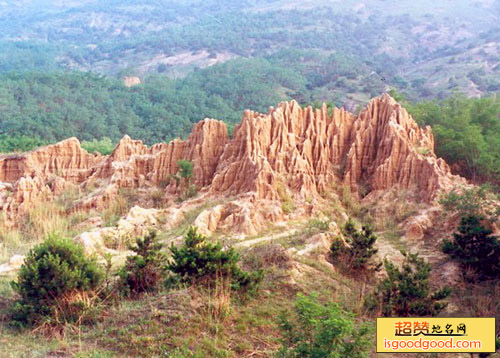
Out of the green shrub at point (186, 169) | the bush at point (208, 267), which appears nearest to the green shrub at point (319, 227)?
the bush at point (208, 267)

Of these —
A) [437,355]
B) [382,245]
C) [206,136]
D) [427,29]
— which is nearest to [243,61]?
[427,29]

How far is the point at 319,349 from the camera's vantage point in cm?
564

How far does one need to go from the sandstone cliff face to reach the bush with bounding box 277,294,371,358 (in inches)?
298

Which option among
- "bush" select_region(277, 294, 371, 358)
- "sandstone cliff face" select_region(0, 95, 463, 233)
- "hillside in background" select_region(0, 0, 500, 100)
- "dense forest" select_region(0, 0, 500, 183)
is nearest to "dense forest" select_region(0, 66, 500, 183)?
"dense forest" select_region(0, 0, 500, 183)

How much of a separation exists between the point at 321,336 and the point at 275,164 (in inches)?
413

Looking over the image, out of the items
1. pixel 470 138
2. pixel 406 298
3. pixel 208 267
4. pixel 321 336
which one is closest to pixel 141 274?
pixel 208 267

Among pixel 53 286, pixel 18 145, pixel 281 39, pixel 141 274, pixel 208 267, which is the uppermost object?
pixel 53 286

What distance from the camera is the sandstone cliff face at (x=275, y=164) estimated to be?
14914 mm

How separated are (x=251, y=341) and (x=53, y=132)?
46.7 meters

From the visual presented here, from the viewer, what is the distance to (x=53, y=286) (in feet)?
26.1

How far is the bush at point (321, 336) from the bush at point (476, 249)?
18.1 ft

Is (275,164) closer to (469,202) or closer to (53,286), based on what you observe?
(469,202)

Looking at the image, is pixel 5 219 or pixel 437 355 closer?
pixel 437 355

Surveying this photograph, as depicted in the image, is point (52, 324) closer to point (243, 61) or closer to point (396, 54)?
point (243, 61)
